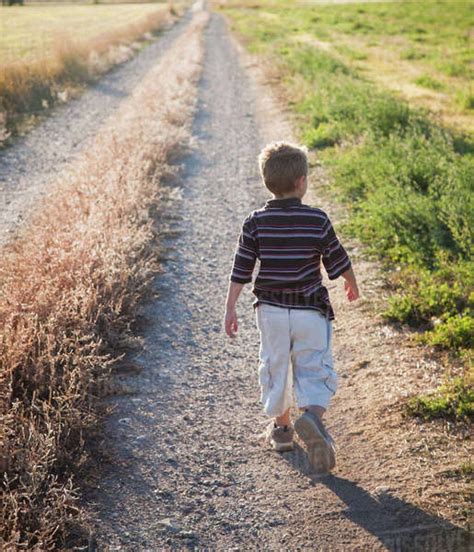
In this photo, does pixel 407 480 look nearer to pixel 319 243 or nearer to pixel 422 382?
pixel 422 382

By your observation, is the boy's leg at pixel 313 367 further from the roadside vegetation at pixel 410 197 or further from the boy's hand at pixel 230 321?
the roadside vegetation at pixel 410 197

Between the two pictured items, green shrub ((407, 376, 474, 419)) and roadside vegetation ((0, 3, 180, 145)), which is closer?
green shrub ((407, 376, 474, 419))

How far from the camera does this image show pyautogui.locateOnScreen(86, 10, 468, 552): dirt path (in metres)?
3.41

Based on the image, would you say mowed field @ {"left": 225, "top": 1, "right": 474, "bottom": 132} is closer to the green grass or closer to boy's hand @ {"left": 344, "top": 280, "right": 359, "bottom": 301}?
the green grass

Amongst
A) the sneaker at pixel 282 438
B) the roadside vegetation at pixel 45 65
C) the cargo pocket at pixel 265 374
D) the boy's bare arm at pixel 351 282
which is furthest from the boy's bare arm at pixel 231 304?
the roadside vegetation at pixel 45 65

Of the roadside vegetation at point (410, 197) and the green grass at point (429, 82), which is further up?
the roadside vegetation at point (410, 197)

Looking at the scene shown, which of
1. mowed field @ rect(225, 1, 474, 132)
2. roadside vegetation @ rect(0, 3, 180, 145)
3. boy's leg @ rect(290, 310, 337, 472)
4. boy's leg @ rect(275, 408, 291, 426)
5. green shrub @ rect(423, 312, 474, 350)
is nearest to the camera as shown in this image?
boy's leg @ rect(290, 310, 337, 472)

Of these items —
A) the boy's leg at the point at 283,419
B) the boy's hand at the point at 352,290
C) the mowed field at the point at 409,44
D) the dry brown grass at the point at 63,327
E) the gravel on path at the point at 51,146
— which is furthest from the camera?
the mowed field at the point at 409,44

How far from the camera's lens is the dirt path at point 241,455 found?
Answer: 3.41m

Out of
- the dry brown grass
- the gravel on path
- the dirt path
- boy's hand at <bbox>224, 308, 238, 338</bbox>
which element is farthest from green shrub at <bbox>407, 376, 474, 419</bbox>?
the gravel on path

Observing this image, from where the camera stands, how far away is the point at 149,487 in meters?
3.78

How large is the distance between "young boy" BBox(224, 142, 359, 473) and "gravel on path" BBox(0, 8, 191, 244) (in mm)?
4754

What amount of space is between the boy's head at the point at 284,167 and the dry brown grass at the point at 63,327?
1529 millimetres

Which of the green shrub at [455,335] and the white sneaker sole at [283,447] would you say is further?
the green shrub at [455,335]
